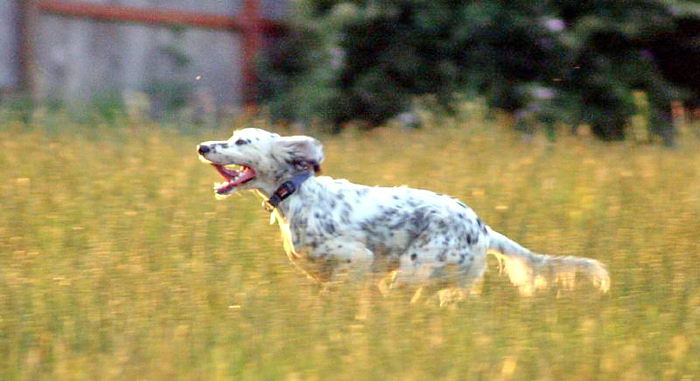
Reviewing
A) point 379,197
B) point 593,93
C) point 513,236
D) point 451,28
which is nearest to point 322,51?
point 451,28

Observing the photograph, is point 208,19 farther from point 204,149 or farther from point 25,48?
point 204,149

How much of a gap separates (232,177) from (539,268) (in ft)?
4.78

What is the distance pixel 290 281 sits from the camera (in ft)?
A: 17.3

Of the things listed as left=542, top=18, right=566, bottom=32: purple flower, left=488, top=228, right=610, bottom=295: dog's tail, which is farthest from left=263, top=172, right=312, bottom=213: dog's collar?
left=542, top=18, right=566, bottom=32: purple flower

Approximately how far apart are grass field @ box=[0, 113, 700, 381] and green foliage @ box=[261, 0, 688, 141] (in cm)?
251

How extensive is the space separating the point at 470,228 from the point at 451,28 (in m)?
5.91

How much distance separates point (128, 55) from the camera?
1148cm

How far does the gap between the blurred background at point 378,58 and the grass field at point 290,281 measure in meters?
2.24

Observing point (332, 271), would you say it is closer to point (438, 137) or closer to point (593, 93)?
point (438, 137)

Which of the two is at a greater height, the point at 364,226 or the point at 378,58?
the point at 378,58

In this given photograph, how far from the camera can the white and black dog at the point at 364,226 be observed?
5.56 m

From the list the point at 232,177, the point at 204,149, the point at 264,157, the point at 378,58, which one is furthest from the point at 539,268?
the point at 378,58

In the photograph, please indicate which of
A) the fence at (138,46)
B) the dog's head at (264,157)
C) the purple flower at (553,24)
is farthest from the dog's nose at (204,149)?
the purple flower at (553,24)

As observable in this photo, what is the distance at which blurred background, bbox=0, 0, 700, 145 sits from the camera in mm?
10953
